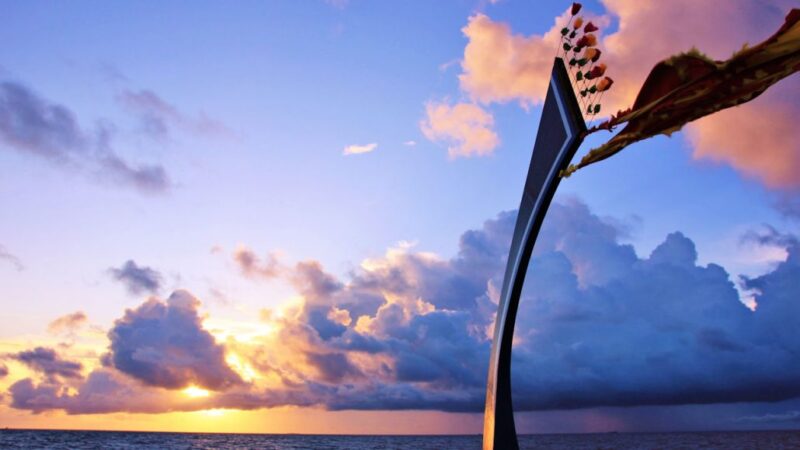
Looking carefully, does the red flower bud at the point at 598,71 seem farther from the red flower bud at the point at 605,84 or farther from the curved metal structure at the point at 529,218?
the curved metal structure at the point at 529,218

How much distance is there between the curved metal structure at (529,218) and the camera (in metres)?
13.0

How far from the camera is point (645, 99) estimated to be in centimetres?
816

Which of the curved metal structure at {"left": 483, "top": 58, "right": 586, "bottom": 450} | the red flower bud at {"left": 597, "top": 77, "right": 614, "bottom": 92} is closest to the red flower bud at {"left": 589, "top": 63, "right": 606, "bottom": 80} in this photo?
the red flower bud at {"left": 597, "top": 77, "right": 614, "bottom": 92}

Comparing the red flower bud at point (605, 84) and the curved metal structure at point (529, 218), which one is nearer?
the red flower bud at point (605, 84)

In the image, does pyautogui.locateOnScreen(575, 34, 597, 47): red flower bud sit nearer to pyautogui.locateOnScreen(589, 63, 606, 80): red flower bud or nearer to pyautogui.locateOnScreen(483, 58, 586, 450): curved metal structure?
pyautogui.locateOnScreen(589, 63, 606, 80): red flower bud

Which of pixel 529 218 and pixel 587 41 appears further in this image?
pixel 529 218

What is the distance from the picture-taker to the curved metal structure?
512 inches

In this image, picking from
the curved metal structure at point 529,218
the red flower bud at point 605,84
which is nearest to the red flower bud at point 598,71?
the red flower bud at point 605,84

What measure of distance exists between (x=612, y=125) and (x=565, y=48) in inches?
63.8

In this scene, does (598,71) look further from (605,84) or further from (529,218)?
(529,218)

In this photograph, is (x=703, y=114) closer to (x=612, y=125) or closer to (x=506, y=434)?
(x=612, y=125)

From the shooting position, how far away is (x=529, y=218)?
15258 mm

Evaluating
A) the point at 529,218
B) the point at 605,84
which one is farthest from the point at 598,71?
the point at 529,218

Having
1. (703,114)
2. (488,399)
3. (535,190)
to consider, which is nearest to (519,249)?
(535,190)
